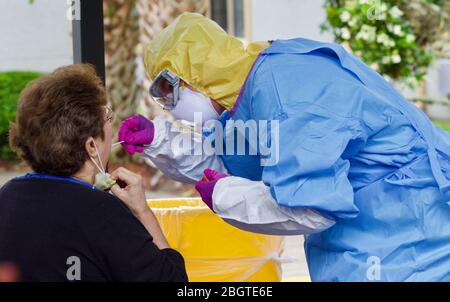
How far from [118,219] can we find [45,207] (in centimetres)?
19

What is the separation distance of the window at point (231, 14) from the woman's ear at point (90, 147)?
8.34 meters

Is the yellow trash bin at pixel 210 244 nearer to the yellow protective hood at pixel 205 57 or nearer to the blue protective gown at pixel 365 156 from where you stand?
the yellow protective hood at pixel 205 57

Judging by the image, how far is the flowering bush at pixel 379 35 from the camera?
7875 mm

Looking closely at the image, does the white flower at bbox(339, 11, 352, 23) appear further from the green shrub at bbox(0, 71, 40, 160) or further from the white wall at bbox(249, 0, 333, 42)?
the green shrub at bbox(0, 71, 40, 160)

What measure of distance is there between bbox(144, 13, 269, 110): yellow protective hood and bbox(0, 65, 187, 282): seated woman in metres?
0.27

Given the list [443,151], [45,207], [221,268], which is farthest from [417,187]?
[221,268]

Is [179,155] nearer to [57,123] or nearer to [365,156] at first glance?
[57,123]

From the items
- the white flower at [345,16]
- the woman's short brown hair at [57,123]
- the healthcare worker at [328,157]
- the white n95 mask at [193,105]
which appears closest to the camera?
the healthcare worker at [328,157]

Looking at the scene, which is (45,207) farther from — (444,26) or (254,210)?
(444,26)

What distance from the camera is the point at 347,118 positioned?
2201 mm

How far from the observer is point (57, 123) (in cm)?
229

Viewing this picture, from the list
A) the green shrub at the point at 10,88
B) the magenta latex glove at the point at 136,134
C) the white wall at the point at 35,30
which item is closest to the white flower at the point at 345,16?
the green shrub at the point at 10,88

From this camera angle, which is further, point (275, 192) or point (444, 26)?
point (444, 26)

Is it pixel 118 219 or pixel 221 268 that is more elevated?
pixel 118 219
